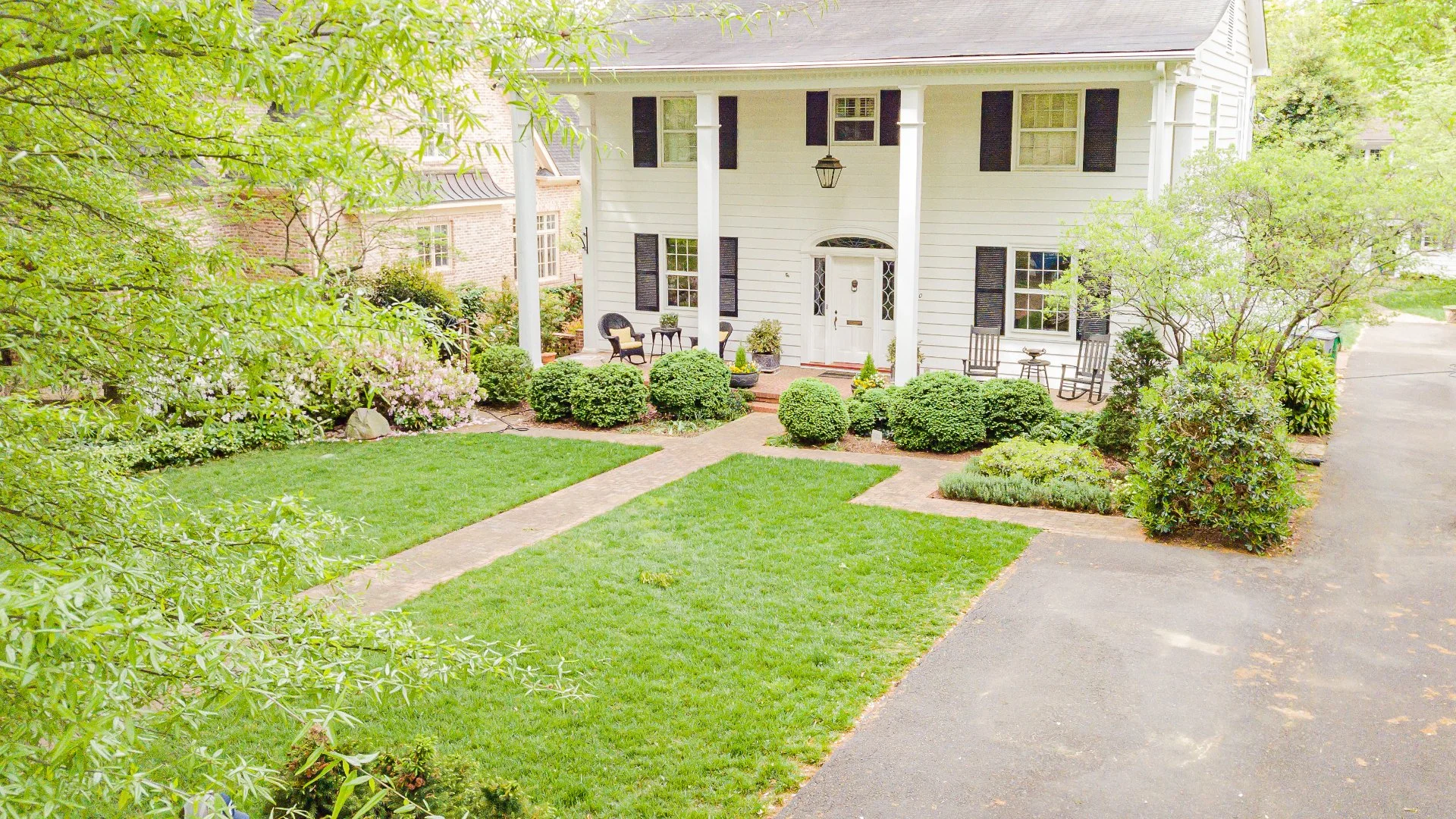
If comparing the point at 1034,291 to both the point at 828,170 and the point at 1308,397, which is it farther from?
the point at 1308,397

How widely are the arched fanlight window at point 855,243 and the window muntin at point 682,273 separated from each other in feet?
8.25

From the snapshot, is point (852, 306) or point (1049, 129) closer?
point (1049, 129)

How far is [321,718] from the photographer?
347 centimetres

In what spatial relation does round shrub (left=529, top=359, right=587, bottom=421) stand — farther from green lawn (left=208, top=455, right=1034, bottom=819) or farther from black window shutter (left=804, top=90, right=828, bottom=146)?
black window shutter (left=804, top=90, right=828, bottom=146)

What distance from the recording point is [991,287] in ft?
65.1

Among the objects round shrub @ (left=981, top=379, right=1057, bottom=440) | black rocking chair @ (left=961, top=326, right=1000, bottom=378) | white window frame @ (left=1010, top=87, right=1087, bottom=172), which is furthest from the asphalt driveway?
white window frame @ (left=1010, top=87, right=1087, bottom=172)

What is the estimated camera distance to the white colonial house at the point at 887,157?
709 inches

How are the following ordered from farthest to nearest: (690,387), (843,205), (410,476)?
(843,205)
(690,387)
(410,476)

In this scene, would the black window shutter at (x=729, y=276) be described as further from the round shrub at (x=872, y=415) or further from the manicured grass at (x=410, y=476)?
the manicured grass at (x=410, y=476)

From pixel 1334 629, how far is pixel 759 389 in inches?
429

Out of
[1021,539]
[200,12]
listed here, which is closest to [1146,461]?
[1021,539]

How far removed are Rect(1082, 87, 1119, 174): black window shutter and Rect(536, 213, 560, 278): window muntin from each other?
1567 cm

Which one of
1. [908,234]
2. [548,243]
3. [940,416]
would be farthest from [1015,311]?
[548,243]

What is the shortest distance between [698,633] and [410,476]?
6.16 metres
